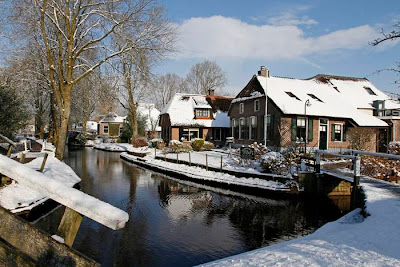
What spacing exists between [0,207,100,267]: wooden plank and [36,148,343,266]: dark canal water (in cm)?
545

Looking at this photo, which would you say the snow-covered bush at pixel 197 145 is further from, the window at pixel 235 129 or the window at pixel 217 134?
the window at pixel 217 134

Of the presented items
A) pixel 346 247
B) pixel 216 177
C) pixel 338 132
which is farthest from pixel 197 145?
pixel 346 247

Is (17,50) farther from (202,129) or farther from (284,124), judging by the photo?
(202,129)

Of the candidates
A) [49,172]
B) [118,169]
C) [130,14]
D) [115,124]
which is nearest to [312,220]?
[49,172]

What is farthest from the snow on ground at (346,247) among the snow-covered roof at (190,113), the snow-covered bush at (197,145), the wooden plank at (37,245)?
the snow-covered roof at (190,113)

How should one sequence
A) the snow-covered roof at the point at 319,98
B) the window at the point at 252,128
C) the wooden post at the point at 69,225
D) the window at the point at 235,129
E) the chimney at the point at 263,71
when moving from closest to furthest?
the wooden post at the point at 69,225 → the snow-covered roof at the point at 319,98 → the window at the point at 252,128 → the chimney at the point at 263,71 → the window at the point at 235,129

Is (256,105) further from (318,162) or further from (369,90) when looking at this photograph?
(318,162)

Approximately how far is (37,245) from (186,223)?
333 inches

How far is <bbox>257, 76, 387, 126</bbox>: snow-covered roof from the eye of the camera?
→ 25.5 m

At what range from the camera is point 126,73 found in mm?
16703

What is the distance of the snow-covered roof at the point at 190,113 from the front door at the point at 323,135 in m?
13.0

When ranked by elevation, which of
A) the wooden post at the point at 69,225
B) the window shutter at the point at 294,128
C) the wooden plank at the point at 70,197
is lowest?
the wooden post at the point at 69,225

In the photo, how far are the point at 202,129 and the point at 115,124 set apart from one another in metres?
30.5

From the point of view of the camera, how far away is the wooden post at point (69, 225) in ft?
6.25
